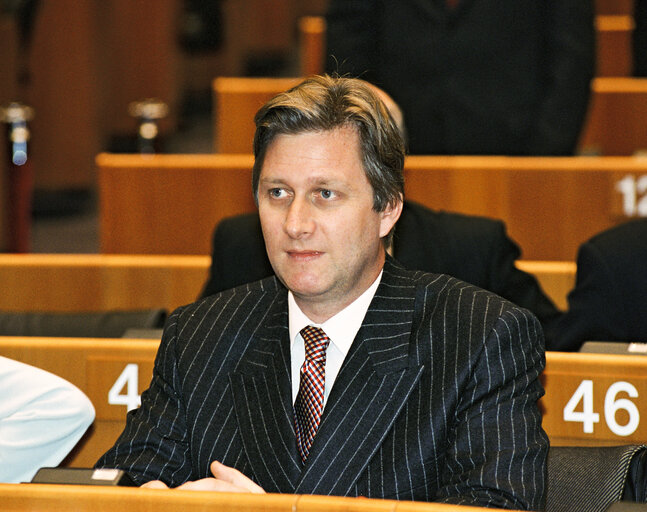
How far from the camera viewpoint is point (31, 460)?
214 centimetres

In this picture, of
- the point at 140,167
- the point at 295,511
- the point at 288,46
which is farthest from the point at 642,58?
the point at 288,46

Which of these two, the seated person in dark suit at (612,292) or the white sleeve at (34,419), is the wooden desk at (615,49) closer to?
the seated person in dark suit at (612,292)

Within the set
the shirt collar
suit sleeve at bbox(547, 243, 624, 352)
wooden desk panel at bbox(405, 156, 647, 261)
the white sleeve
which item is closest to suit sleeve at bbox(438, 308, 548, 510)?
the shirt collar

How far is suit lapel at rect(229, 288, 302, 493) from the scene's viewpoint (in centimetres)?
188

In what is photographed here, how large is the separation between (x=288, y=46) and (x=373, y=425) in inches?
397

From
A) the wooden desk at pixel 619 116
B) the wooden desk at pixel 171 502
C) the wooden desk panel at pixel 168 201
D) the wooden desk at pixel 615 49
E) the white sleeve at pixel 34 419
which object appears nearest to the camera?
the wooden desk at pixel 171 502

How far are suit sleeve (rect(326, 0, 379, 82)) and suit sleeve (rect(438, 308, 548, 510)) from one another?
2.16m

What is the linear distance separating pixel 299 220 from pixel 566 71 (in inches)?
88.6

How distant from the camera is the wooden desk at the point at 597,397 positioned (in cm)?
221

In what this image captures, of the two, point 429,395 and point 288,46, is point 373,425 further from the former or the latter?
point 288,46

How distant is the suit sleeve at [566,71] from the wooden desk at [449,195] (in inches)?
8.0

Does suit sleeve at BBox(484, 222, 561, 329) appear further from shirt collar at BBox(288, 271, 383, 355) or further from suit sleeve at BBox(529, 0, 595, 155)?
shirt collar at BBox(288, 271, 383, 355)

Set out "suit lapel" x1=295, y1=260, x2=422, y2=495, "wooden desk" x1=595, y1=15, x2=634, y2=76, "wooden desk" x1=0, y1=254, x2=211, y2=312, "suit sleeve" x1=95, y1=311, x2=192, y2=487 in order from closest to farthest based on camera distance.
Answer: "suit lapel" x1=295, y1=260, x2=422, y2=495
"suit sleeve" x1=95, y1=311, x2=192, y2=487
"wooden desk" x1=0, y1=254, x2=211, y2=312
"wooden desk" x1=595, y1=15, x2=634, y2=76

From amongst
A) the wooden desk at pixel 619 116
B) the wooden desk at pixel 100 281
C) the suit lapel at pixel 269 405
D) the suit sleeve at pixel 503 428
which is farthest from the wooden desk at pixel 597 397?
the wooden desk at pixel 619 116
